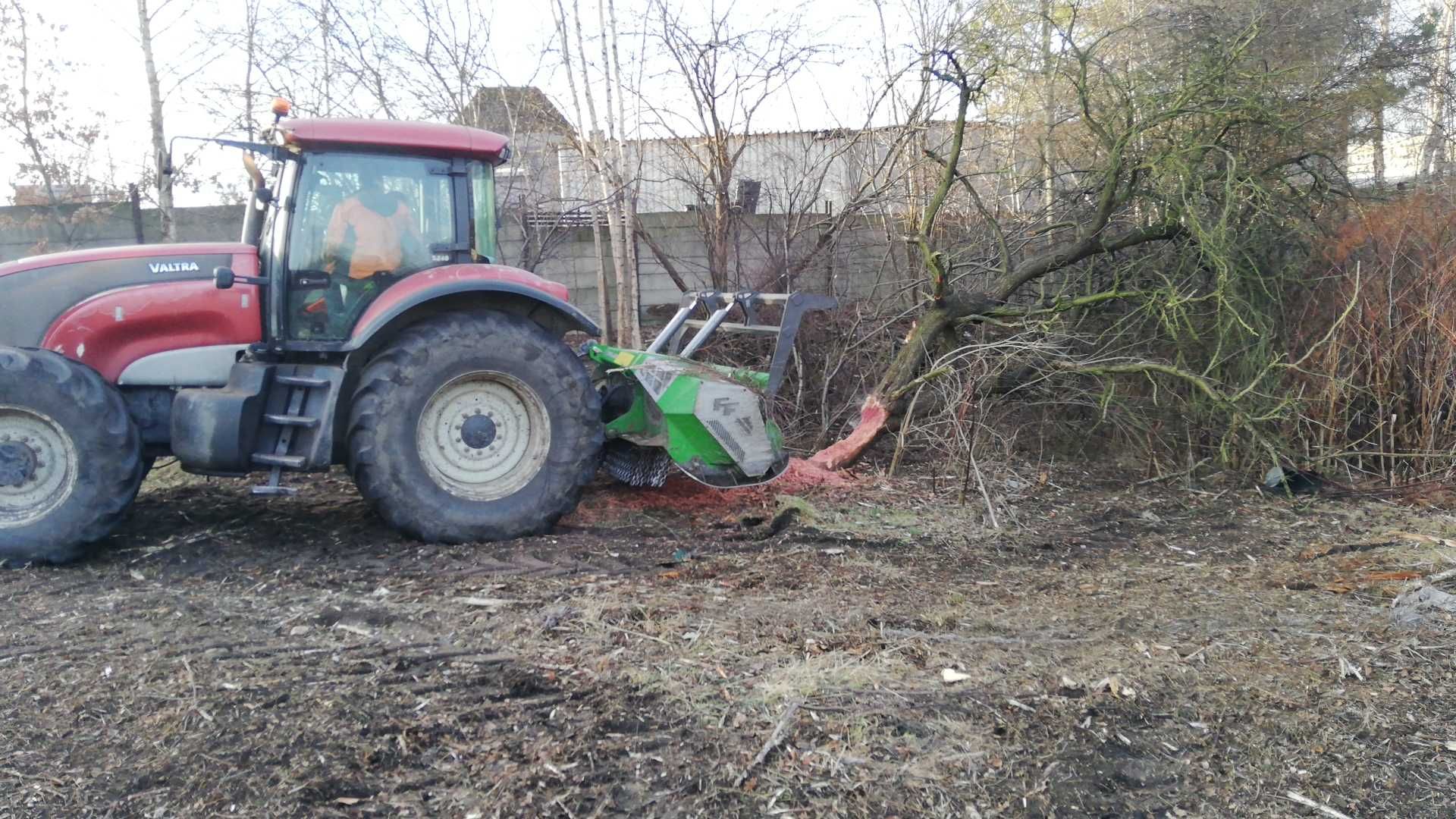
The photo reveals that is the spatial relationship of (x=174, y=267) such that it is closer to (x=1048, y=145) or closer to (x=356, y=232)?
(x=356, y=232)

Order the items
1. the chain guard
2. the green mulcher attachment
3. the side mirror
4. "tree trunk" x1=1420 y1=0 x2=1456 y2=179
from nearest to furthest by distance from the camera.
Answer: the side mirror → the green mulcher attachment → the chain guard → "tree trunk" x1=1420 y1=0 x2=1456 y2=179

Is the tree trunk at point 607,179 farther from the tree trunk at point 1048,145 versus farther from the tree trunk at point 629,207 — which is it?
the tree trunk at point 1048,145

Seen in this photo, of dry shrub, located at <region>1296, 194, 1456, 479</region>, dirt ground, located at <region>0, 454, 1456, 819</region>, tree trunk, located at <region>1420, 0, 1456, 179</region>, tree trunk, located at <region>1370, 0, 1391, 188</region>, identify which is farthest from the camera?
tree trunk, located at <region>1420, 0, 1456, 179</region>

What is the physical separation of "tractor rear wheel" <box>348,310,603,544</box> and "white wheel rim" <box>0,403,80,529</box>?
1.19 metres

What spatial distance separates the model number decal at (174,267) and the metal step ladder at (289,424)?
66 centimetres

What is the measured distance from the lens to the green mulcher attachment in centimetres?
556

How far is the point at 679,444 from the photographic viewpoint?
18.4 feet

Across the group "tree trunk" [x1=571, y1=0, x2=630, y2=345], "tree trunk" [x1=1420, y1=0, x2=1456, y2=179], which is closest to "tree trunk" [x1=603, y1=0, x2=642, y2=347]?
"tree trunk" [x1=571, y1=0, x2=630, y2=345]

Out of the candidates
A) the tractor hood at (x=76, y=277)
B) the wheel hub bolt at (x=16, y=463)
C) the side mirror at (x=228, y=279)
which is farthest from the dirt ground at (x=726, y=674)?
the side mirror at (x=228, y=279)

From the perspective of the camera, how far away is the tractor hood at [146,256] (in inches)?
188

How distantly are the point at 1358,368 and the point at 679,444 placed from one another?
4.33 metres

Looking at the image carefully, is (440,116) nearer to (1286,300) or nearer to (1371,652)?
(1286,300)

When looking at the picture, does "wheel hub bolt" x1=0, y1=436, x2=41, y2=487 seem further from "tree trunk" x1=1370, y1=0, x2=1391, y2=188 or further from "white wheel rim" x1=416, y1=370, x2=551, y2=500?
"tree trunk" x1=1370, y1=0, x2=1391, y2=188

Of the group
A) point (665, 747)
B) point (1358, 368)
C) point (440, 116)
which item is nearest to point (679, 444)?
point (665, 747)
